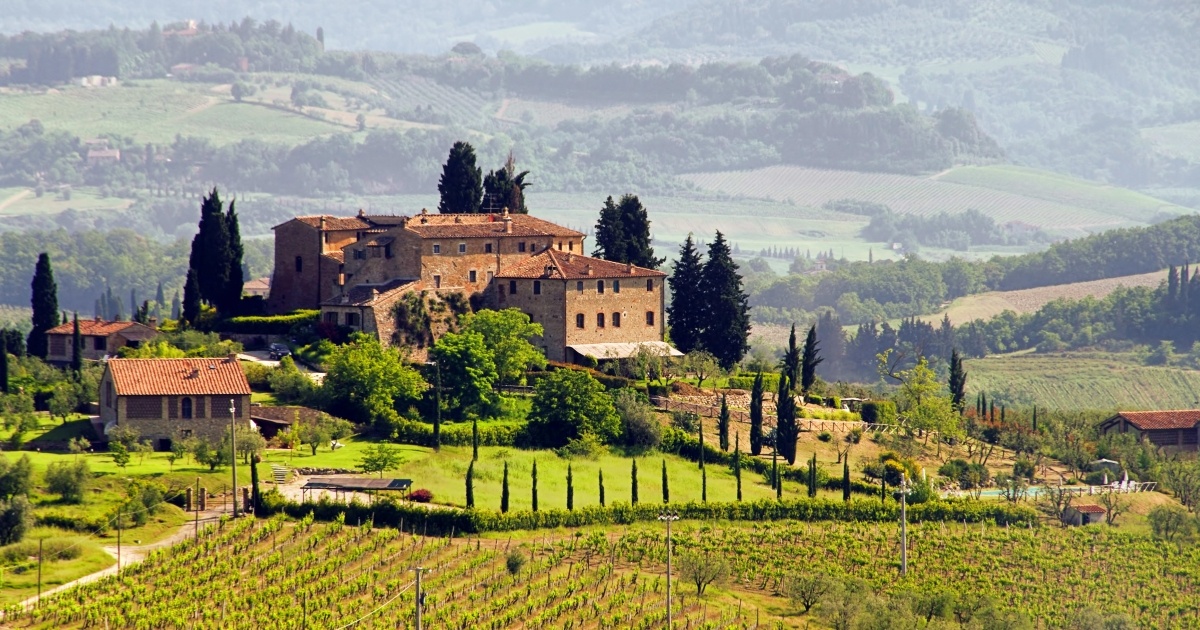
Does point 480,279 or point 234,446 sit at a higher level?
point 480,279

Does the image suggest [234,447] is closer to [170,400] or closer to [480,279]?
[170,400]

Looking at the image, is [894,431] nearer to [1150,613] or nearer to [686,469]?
[686,469]

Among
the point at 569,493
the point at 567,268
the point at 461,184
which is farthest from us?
the point at 461,184

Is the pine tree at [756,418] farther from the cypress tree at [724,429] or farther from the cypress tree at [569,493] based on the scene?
the cypress tree at [569,493]

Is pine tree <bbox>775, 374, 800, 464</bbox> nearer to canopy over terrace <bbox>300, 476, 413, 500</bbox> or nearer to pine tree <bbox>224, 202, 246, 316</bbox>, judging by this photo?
canopy over terrace <bbox>300, 476, 413, 500</bbox>

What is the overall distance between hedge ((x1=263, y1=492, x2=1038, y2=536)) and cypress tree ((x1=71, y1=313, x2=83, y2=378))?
25.9 meters

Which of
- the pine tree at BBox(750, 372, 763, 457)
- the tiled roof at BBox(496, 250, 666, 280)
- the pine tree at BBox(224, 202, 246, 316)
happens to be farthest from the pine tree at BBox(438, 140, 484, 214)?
the pine tree at BBox(750, 372, 763, 457)

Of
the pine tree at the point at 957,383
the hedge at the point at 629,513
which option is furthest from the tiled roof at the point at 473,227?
the hedge at the point at 629,513

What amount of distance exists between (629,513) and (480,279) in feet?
91.3

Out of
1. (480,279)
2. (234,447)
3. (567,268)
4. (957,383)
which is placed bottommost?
(234,447)

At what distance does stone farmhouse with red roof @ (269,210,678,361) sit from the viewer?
108125 millimetres

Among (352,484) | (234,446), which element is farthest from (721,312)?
(234,446)

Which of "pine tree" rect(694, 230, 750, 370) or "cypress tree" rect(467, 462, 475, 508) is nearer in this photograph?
"cypress tree" rect(467, 462, 475, 508)

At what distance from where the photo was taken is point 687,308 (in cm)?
11412
